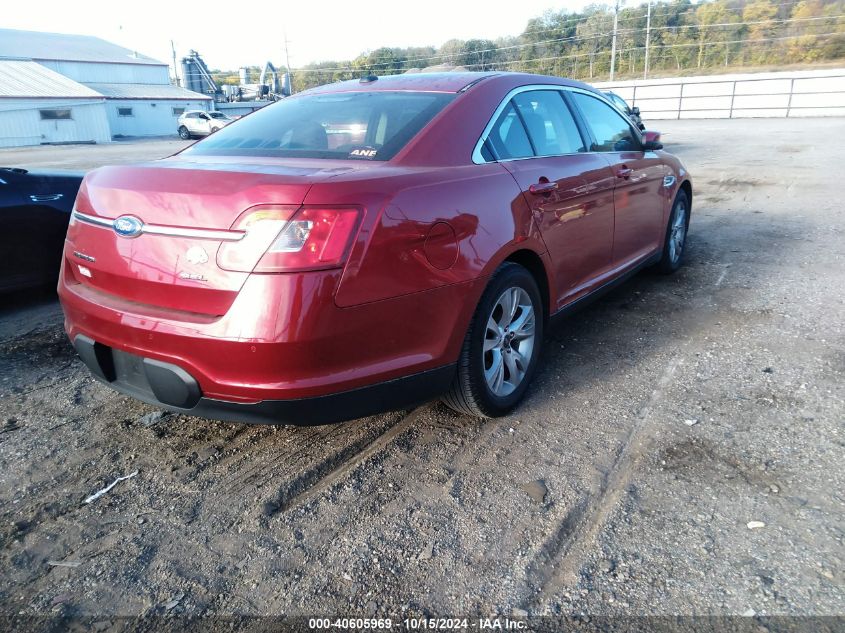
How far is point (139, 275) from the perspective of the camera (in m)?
2.46

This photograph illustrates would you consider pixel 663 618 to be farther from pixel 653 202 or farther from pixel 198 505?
pixel 653 202

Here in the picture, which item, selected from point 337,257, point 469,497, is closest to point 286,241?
point 337,257

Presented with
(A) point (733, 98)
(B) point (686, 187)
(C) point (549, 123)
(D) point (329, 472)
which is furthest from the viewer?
(A) point (733, 98)

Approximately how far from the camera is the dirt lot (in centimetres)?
208

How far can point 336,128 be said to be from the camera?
3.10 m

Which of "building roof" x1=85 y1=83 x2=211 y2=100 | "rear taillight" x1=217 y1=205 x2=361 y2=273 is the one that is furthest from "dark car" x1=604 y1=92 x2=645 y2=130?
"building roof" x1=85 y1=83 x2=211 y2=100

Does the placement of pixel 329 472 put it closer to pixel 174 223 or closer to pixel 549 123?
pixel 174 223

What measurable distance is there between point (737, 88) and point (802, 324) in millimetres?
34178

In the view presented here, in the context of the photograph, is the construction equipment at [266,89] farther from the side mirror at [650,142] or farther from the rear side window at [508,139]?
the rear side window at [508,139]

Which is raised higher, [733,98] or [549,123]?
[549,123]

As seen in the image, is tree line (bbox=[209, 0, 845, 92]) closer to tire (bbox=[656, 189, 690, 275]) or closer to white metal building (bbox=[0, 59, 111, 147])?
white metal building (bbox=[0, 59, 111, 147])

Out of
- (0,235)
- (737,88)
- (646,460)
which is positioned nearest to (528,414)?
(646,460)

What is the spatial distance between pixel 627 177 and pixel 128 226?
3.18 meters

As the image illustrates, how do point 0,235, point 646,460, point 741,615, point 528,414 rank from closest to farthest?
point 741,615 → point 646,460 → point 528,414 → point 0,235
